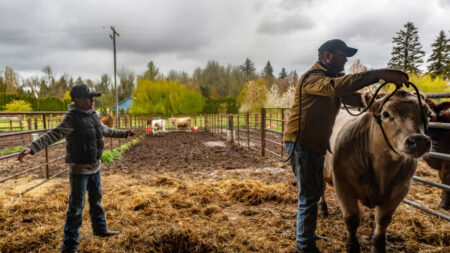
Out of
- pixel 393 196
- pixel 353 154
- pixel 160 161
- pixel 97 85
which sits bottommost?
pixel 160 161

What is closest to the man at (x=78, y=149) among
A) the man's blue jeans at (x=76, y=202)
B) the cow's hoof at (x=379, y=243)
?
the man's blue jeans at (x=76, y=202)

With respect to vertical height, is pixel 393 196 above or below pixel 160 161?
above

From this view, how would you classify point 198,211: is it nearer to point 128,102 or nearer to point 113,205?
point 113,205

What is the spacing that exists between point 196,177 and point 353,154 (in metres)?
3.61

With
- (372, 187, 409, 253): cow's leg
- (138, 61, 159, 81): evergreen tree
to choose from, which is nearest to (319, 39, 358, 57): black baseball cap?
(372, 187, 409, 253): cow's leg

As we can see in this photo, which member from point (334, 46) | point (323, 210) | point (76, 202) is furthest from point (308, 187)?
point (76, 202)

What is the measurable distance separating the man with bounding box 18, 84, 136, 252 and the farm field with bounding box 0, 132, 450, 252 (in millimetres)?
334

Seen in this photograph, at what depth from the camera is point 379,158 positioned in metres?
1.94

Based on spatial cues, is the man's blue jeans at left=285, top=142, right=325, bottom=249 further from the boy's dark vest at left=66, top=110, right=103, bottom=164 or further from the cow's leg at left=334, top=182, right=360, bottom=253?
the boy's dark vest at left=66, top=110, right=103, bottom=164

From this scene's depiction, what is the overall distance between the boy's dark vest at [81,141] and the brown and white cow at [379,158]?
2.27m

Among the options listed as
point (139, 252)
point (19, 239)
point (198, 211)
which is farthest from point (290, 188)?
point (19, 239)

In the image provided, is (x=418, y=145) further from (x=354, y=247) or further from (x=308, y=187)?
(x=354, y=247)

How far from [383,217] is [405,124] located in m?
0.93

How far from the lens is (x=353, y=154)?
6.91 ft
